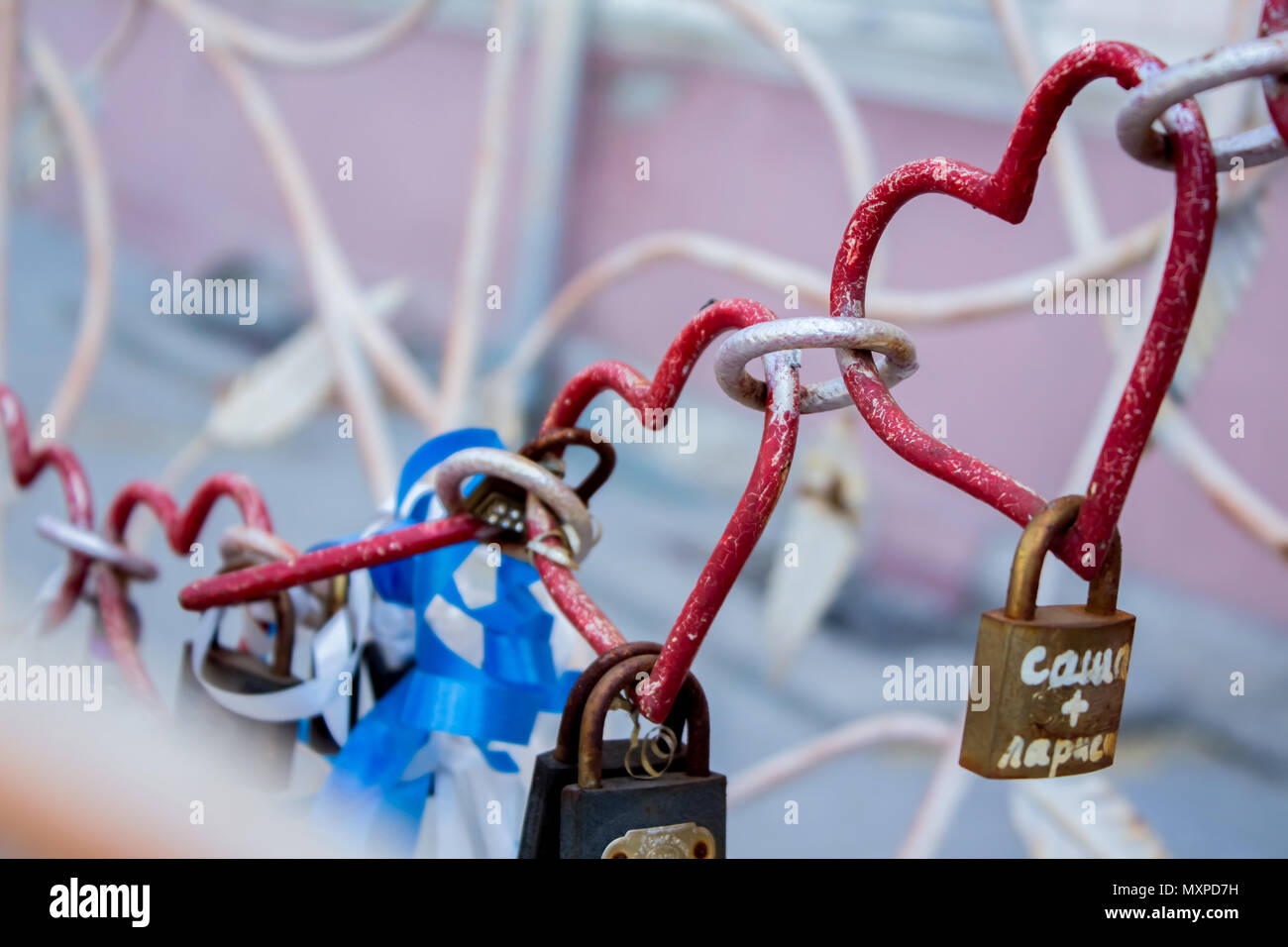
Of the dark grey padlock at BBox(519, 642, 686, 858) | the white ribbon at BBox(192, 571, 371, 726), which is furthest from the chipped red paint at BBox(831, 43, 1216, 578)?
the white ribbon at BBox(192, 571, 371, 726)

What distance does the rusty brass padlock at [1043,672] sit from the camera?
273 mm

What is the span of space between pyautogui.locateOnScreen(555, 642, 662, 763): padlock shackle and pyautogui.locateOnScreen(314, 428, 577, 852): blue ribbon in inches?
3.5

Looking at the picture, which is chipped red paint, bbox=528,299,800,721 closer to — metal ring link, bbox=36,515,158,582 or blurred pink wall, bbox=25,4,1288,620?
metal ring link, bbox=36,515,158,582

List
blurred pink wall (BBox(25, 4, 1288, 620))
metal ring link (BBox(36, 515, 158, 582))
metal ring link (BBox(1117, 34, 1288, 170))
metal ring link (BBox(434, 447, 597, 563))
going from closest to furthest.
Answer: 1. metal ring link (BBox(1117, 34, 1288, 170))
2. metal ring link (BBox(434, 447, 597, 563))
3. metal ring link (BBox(36, 515, 158, 582))
4. blurred pink wall (BBox(25, 4, 1288, 620))

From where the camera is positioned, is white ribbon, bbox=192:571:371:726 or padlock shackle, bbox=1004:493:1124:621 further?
white ribbon, bbox=192:571:371:726

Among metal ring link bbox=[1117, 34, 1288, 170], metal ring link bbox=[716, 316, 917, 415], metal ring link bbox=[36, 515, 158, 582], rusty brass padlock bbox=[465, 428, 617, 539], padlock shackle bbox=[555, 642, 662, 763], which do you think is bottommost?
padlock shackle bbox=[555, 642, 662, 763]

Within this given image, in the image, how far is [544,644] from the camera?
17.3 inches

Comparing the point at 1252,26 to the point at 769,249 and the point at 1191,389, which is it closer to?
the point at 1191,389

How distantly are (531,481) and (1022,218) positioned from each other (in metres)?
0.18

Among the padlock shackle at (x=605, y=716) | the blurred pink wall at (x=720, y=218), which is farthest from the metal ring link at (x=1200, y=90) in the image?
the blurred pink wall at (x=720, y=218)

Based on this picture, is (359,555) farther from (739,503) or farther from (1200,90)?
(1200,90)

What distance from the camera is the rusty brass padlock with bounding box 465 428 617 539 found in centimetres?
39

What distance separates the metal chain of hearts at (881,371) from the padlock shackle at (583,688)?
0.04 feet

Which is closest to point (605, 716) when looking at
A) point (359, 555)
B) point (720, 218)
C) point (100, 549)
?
point (359, 555)
